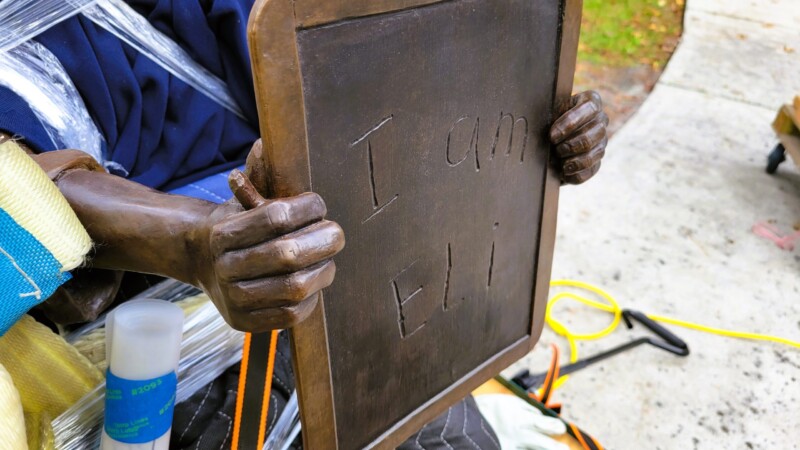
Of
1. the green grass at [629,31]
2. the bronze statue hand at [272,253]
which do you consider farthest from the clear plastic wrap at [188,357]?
the green grass at [629,31]

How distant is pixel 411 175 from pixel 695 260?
2275 mm

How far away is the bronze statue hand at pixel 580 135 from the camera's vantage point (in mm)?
1084

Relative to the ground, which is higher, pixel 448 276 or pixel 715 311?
pixel 448 276

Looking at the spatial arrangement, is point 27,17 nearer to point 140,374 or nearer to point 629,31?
point 140,374

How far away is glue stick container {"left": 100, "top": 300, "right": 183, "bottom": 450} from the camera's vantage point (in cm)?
94

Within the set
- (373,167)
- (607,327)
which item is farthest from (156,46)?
(607,327)

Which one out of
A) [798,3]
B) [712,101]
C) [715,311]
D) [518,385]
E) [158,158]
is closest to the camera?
[158,158]

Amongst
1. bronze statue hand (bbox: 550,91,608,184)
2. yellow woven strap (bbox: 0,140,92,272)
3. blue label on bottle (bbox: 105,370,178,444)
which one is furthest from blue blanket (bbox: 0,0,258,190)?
bronze statue hand (bbox: 550,91,608,184)

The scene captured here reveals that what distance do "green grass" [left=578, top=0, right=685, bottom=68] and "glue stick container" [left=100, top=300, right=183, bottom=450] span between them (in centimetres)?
429

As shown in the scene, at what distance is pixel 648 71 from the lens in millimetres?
4641

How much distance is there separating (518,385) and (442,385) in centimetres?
74

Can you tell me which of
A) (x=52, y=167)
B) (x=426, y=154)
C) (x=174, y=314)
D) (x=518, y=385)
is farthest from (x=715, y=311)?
(x=52, y=167)

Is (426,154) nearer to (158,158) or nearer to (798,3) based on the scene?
(158,158)

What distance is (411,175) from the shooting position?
91 centimetres
